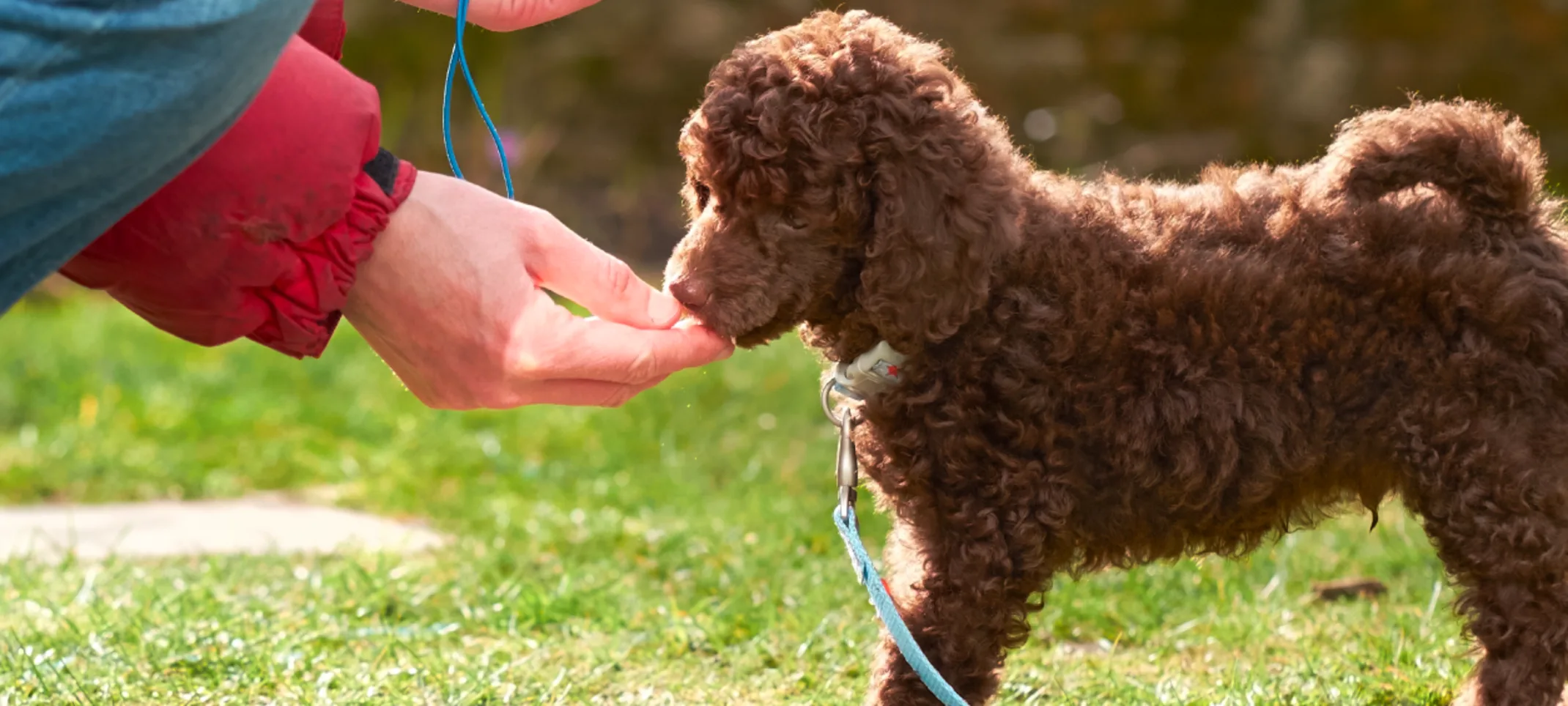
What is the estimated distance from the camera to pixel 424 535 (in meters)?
4.58

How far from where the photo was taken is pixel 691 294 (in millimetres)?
2215

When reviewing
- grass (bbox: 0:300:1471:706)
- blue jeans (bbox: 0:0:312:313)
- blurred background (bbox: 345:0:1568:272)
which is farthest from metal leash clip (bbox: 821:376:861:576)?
blurred background (bbox: 345:0:1568:272)

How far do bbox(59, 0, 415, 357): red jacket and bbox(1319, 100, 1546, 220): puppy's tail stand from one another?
145 centimetres

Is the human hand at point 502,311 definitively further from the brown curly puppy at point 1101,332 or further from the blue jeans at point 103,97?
the blue jeans at point 103,97

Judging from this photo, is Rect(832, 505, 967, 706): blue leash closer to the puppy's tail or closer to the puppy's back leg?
the puppy's back leg

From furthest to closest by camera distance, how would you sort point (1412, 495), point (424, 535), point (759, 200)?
point (424, 535) → point (1412, 495) → point (759, 200)

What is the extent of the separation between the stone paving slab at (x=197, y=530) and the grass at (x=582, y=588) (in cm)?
14

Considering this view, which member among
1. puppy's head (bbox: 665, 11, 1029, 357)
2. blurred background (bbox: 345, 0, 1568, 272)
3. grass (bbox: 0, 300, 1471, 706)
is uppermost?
blurred background (bbox: 345, 0, 1568, 272)

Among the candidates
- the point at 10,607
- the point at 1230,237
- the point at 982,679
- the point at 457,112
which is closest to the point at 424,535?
the point at 10,607

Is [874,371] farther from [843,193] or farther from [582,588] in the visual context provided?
[582,588]

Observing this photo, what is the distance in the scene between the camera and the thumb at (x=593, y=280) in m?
2.14

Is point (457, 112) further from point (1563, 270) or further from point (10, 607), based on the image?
point (1563, 270)

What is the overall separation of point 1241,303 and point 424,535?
299cm

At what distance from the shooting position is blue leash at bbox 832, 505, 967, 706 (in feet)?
7.18
